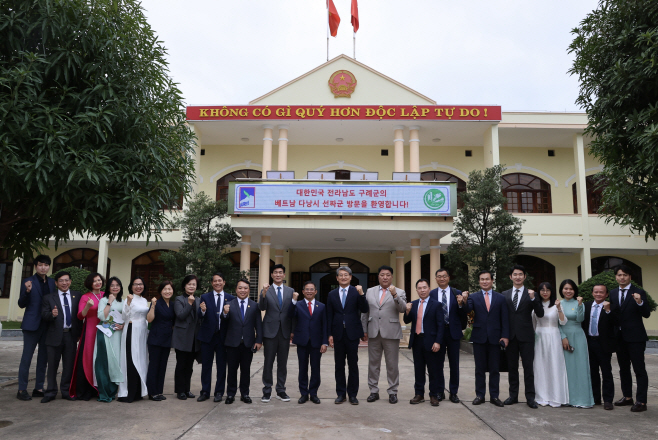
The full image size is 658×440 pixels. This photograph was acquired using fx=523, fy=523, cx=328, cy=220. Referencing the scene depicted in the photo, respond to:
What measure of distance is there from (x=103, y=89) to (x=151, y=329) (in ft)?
10.1

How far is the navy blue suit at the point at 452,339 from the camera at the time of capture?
664cm

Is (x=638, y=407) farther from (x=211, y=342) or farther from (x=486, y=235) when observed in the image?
(x=486, y=235)

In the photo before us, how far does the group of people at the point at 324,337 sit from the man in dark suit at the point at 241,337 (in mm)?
13

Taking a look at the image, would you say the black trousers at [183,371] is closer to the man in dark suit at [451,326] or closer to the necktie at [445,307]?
the man in dark suit at [451,326]

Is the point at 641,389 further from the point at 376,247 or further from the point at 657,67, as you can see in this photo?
the point at 376,247

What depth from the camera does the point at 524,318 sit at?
21.9 feet

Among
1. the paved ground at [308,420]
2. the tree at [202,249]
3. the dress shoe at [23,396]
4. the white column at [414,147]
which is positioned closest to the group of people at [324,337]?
the dress shoe at [23,396]

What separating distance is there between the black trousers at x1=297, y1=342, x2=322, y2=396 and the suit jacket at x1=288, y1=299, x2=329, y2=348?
0.29ft

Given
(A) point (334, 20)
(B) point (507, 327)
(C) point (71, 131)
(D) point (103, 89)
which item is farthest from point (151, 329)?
(A) point (334, 20)

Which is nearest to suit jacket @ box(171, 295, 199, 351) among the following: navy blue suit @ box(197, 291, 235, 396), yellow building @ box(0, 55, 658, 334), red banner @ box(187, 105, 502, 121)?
navy blue suit @ box(197, 291, 235, 396)

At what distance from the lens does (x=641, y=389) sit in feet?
20.4

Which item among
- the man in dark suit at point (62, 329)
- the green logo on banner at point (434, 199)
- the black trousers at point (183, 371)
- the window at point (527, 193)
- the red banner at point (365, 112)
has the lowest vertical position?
the black trousers at point (183, 371)

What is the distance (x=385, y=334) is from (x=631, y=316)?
3.01 metres

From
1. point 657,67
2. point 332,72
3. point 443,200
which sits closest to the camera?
point 657,67
